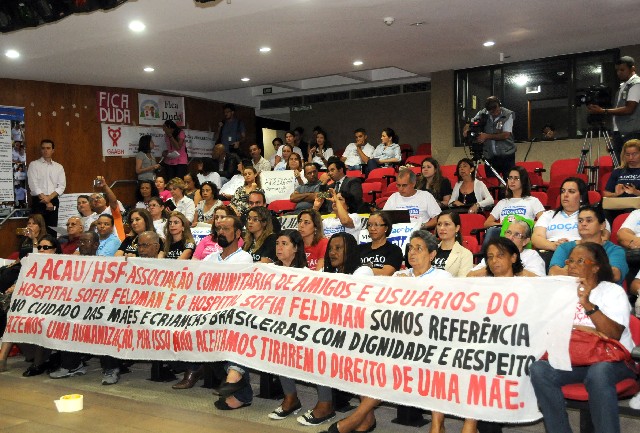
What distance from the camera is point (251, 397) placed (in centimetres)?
560

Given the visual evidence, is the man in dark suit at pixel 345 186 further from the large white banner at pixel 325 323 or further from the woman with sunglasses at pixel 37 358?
the woman with sunglasses at pixel 37 358

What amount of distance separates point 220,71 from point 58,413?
8.29 meters

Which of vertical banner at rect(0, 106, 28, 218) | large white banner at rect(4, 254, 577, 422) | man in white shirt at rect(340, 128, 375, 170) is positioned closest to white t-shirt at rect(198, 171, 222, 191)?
man in white shirt at rect(340, 128, 375, 170)

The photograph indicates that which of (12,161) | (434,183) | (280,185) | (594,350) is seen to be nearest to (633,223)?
(594,350)

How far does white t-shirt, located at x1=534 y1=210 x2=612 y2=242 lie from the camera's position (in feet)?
20.2

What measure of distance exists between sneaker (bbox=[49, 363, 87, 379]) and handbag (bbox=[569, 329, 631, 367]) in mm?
4645

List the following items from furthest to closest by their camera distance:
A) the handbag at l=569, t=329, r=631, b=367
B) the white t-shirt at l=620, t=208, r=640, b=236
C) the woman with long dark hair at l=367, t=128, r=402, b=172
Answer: the woman with long dark hair at l=367, t=128, r=402, b=172, the white t-shirt at l=620, t=208, r=640, b=236, the handbag at l=569, t=329, r=631, b=367

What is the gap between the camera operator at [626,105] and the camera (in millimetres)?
8047

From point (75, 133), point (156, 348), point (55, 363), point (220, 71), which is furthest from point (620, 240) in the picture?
point (75, 133)

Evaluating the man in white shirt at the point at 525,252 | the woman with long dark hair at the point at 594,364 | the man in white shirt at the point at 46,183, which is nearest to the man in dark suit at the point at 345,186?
the man in white shirt at the point at 525,252

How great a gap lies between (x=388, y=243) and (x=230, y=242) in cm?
139

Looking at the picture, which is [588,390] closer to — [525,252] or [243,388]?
[525,252]

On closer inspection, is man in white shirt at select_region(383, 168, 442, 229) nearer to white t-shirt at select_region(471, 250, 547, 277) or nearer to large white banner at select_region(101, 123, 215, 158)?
white t-shirt at select_region(471, 250, 547, 277)

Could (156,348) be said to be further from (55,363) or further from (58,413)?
(55,363)
